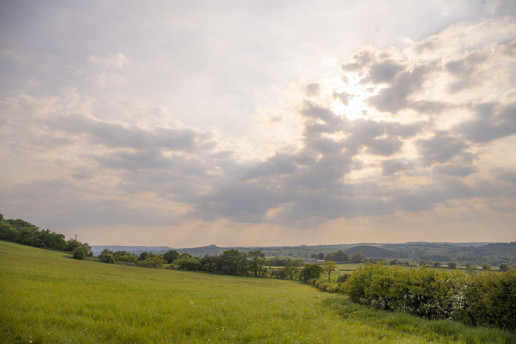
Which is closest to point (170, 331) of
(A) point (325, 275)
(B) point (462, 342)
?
(B) point (462, 342)

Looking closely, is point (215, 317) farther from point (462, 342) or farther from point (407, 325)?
point (462, 342)

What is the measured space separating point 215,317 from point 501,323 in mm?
12356

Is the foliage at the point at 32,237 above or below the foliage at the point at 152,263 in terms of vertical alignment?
above

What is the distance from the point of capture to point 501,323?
10695mm

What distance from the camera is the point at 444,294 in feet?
44.3

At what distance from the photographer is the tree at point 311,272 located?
287 feet

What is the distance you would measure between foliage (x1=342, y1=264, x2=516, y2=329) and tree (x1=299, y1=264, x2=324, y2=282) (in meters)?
72.4

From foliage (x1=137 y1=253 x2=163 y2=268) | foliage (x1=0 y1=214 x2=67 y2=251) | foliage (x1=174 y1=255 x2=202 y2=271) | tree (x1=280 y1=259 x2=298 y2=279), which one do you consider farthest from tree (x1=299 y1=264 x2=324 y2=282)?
foliage (x1=0 y1=214 x2=67 y2=251)

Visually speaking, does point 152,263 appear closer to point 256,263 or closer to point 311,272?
point 256,263

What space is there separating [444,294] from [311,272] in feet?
265

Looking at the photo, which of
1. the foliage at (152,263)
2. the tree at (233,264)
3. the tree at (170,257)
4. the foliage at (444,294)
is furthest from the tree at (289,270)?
the foliage at (444,294)

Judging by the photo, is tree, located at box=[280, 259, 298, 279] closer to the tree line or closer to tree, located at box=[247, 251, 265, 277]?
tree, located at box=[247, 251, 265, 277]

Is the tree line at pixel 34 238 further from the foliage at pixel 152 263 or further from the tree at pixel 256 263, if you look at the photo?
the tree at pixel 256 263

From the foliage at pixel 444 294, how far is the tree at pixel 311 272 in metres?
72.4
